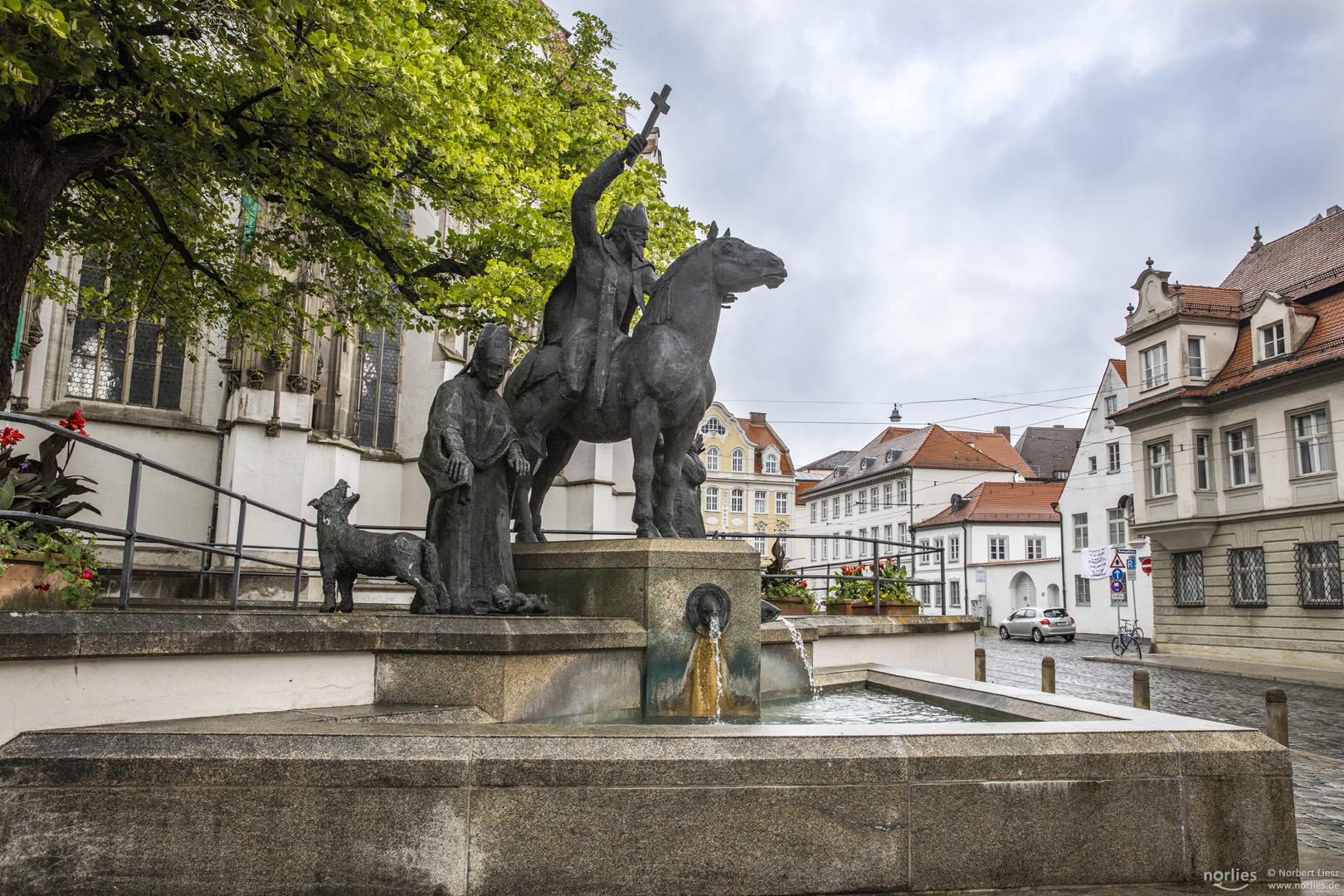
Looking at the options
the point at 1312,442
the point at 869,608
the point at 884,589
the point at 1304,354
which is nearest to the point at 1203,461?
the point at 1312,442

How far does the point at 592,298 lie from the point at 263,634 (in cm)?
308

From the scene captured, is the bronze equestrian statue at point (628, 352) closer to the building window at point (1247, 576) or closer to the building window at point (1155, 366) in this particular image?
the building window at point (1247, 576)

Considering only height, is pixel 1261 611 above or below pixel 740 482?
below

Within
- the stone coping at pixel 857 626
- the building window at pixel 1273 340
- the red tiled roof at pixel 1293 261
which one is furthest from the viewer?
the red tiled roof at pixel 1293 261

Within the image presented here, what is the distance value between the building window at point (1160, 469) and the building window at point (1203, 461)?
78 cm

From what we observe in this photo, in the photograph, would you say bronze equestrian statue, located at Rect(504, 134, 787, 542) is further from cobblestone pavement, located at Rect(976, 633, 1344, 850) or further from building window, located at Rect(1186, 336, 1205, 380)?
building window, located at Rect(1186, 336, 1205, 380)

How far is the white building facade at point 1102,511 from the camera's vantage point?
35562mm

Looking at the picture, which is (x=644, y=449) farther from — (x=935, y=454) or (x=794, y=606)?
(x=935, y=454)

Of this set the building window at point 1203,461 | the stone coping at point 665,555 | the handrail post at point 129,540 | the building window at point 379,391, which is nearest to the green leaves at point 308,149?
the handrail post at point 129,540

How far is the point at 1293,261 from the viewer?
89.2 ft

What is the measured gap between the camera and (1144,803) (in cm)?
316

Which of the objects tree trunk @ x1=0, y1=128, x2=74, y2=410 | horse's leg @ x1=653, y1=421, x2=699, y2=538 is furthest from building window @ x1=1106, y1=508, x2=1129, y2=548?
tree trunk @ x1=0, y1=128, x2=74, y2=410

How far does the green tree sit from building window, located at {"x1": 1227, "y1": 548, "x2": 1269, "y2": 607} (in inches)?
766

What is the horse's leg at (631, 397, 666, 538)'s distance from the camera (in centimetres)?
556
